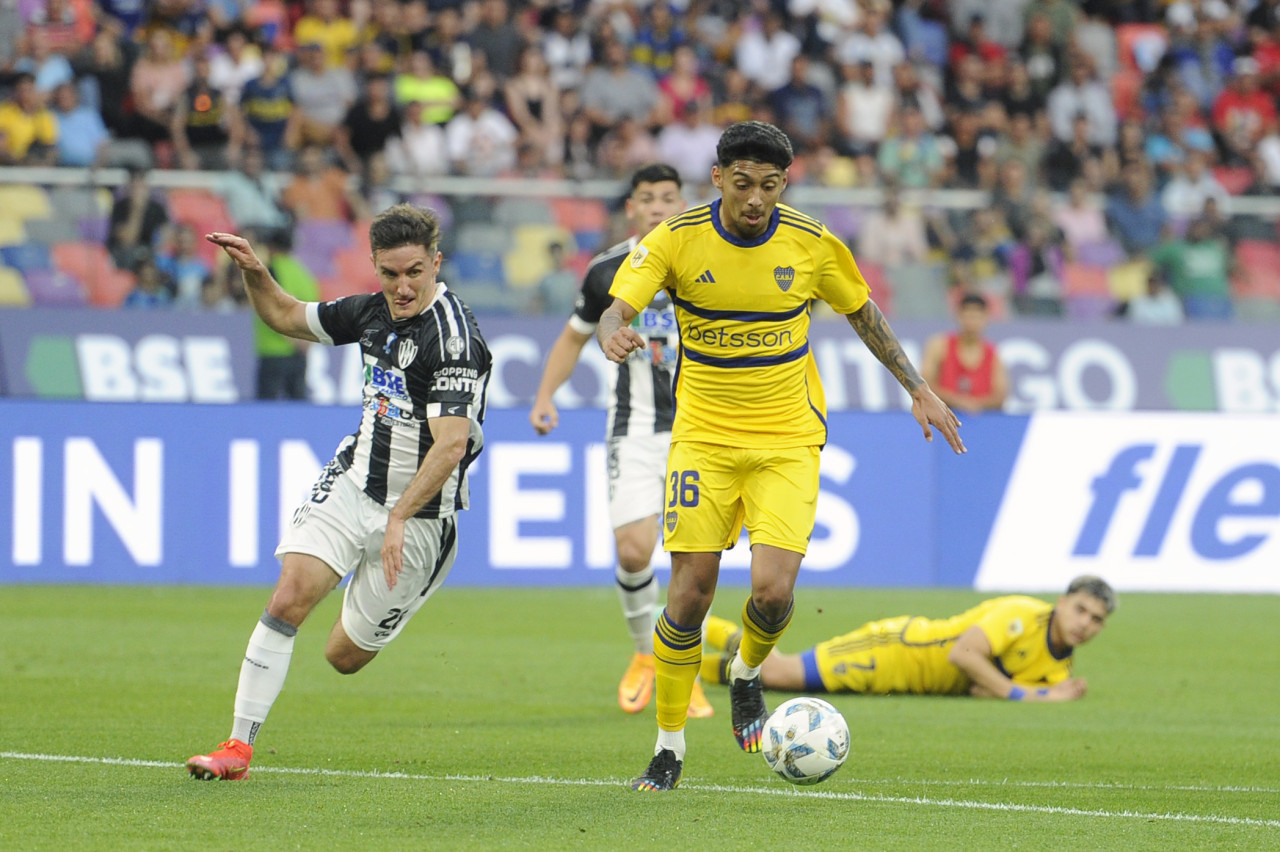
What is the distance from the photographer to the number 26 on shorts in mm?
6539

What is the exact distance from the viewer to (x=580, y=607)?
13203 mm

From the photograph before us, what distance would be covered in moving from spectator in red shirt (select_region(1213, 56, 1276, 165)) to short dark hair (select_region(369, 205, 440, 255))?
1714cm

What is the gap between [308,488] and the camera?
13.6 metres

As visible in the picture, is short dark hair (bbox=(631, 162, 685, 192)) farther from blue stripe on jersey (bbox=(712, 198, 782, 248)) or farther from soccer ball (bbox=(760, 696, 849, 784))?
soccer ball (bbox=(760, 696, 849, 784))

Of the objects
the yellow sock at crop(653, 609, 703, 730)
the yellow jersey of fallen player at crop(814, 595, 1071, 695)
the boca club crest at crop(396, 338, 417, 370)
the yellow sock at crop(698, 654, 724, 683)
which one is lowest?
the yellow sock at crop(698, 654, 724, 683)

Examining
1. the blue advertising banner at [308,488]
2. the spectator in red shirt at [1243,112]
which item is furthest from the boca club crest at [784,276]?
the spectator in red shirt at [1243,112]

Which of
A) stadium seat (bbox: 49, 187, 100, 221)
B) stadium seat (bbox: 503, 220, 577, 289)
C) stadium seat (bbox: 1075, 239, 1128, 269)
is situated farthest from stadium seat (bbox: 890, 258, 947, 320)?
stadium seat (bbox: 49, 187, 100, 221)

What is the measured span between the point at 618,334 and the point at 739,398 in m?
0.88

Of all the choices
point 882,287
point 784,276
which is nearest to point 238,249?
point 784,276

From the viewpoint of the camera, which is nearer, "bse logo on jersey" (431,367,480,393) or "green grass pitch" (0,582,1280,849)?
"green grass pitch" (0,582,1280,849)

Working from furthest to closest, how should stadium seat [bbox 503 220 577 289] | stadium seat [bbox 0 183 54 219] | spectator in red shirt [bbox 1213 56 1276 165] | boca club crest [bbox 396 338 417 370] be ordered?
spectator in red shirt [bbox 1213 56 1276 165], stadium seat [bbox 503 220 577 289], stadium seat [bbox 0 183 54 219], boca club crest [bbox 396 338 417 370]

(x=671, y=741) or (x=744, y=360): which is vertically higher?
(x=744, y=360)

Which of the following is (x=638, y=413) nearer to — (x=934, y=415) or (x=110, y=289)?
(x=934, y=415)

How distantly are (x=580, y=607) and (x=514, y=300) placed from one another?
4646 millimetres
